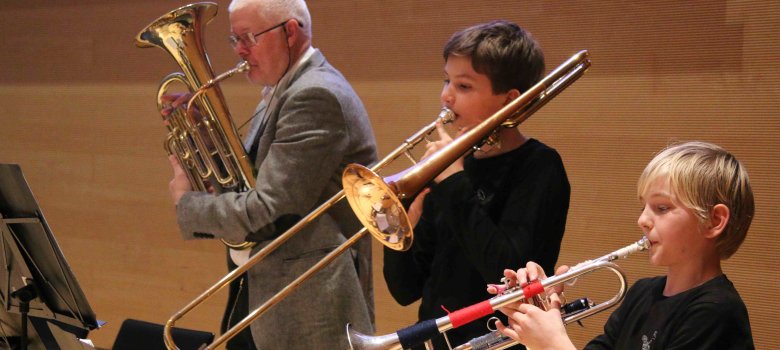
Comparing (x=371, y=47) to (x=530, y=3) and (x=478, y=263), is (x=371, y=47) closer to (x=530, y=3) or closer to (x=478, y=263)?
(x=530, y=3)

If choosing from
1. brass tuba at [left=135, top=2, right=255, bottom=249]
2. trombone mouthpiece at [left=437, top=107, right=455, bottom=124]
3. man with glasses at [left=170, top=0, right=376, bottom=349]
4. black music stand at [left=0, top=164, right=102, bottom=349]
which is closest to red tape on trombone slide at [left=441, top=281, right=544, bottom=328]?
trombone mouthpiece at [left=437, top=107, right=455, bottom=124]

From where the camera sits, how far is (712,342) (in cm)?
154

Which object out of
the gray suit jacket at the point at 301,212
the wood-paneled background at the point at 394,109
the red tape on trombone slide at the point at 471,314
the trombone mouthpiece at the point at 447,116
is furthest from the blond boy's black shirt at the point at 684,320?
the wood-paneled background at the point at 394,109

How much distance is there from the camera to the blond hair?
1.63m

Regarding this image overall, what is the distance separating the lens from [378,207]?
2014 millimetres

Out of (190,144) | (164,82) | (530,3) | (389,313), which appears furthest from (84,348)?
(530,3)

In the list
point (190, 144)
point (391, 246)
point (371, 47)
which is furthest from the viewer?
point (371, 47)

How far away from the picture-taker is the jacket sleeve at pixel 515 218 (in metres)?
1.98

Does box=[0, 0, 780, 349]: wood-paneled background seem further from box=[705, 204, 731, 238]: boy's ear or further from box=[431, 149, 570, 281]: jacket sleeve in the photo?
box=[705, 204, 731, 238]: boy's ear

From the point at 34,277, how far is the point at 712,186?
170 centimetres

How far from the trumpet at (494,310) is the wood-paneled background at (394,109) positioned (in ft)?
4.48

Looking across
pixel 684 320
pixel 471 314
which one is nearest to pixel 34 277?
pixel 471 314

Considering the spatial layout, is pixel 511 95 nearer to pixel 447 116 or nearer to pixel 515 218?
pixel 447 116

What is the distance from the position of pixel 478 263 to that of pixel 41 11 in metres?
3.72
